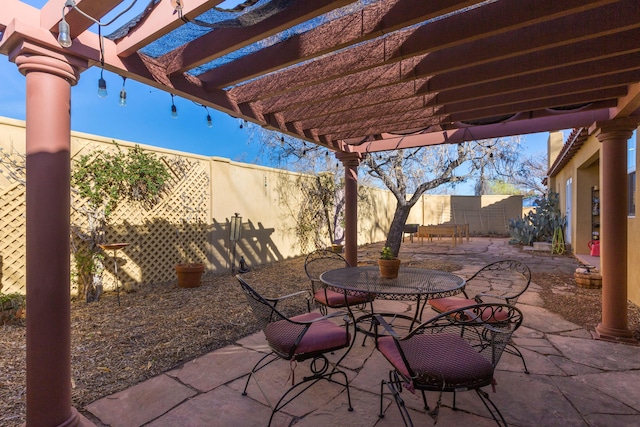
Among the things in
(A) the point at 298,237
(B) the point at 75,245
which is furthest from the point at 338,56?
(A) the point at 298,237

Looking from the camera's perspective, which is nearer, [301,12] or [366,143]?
[301,12]

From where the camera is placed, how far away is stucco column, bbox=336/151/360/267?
4.70 meters

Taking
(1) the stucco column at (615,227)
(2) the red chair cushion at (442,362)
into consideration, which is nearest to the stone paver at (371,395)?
(1) the stucco column at (615,227)

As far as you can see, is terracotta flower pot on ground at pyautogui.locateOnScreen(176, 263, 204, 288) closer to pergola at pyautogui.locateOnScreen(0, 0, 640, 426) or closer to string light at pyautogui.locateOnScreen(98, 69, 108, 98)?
pergola at pyautogui.locateOnScreen(0, 0, 640, 426)

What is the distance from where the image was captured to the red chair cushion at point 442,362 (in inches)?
61.3

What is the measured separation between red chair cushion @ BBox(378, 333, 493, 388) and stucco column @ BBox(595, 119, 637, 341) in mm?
2013

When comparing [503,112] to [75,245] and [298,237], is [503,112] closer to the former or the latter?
[75,245]

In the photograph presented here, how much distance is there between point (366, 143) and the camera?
15.4 ft

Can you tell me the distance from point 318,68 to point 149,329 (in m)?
2.89

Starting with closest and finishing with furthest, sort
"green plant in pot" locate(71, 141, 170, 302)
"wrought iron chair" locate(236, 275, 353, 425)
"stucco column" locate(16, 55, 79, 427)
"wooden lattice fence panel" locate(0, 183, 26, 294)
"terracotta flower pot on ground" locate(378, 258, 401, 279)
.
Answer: "stucco column" locate(16, 55, 79, 427)
"wrought iron chair" locate(236, 275, 353, 425)
"terracotta flower pot on ground" locate(378, 258, 401, 279)
"wooden lattice fence panel" locate(0, 183, 26, 294)
"green plant in pot" locate(71, 141, 170, 302)

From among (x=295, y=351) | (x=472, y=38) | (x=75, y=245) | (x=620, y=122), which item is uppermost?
(x=472, y=38)

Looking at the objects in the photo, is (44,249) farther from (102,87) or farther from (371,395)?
(371,395)

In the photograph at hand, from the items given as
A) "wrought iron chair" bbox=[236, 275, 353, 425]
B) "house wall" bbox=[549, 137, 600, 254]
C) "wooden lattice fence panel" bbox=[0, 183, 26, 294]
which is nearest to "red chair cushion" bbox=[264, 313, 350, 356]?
"wrought iron chair" bbox=[236, 275, 353, 425]

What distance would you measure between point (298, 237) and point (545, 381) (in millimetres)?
6360
